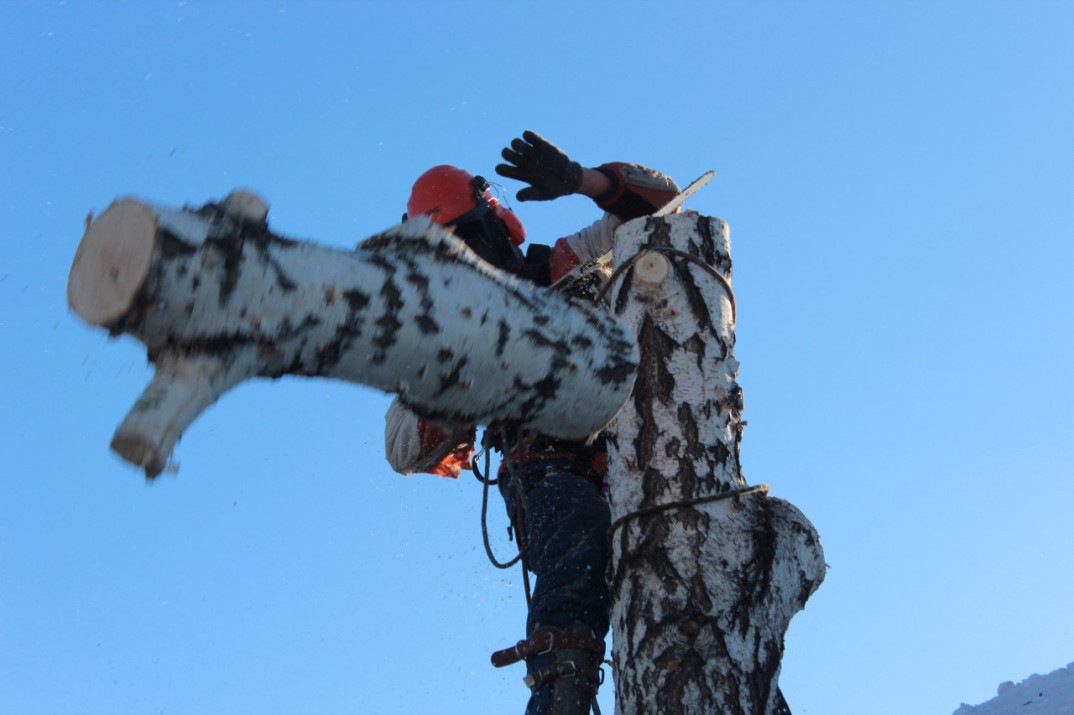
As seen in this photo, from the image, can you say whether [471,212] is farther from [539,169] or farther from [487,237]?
[539,169]

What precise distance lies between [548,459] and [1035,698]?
20.6ft

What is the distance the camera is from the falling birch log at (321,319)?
5.29ft

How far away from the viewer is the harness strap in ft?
9.78

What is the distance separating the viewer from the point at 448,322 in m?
1.87

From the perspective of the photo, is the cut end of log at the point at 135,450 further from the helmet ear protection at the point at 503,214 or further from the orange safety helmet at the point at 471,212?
the helmet ear protection at the point at 503,214

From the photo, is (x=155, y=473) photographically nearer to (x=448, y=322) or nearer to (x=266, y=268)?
(x=266, y=268)

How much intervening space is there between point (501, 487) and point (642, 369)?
1.11 meters

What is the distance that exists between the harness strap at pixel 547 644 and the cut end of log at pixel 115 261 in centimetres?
175

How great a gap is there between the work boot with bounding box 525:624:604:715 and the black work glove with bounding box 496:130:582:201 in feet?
5.09

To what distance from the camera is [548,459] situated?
355 centimetres

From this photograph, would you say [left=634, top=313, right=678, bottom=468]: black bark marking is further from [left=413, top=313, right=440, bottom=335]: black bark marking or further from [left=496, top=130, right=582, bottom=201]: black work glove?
[left=413, top=313, right=440, bottom=335]: black bark marking

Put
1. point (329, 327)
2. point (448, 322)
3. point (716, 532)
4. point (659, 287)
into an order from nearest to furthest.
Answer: point (329, 327), point (448, 322), point (716, 532), point (659, 287)

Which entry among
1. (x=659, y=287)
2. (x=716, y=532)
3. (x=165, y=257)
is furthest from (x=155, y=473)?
(x=659, y=287)

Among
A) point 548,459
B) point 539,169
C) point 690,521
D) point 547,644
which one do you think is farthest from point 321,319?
point 539,169
